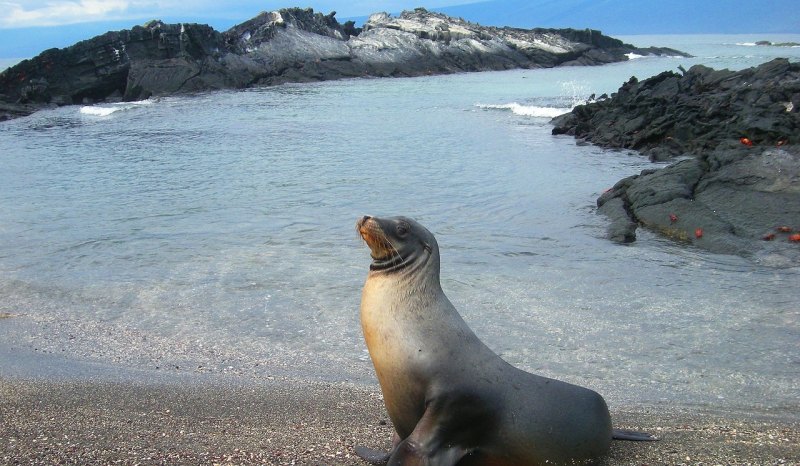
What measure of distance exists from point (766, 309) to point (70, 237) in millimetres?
8098

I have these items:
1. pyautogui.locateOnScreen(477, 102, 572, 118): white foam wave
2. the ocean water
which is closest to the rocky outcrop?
the ocean water

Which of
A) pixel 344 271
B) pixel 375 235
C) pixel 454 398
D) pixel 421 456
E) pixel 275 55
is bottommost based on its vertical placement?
pixel 344 271

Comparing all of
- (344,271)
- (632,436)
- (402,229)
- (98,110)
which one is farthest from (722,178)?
(98,110)

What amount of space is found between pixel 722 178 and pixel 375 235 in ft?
26.7

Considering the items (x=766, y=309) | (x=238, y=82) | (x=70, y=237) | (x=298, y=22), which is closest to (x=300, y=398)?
(x=766, y=309)

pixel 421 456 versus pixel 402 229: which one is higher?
pixel 402 229

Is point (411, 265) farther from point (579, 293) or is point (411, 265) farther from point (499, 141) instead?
point (499, 141)

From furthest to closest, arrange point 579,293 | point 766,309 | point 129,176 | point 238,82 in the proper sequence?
point 238,82 → point 129,176 → point 579,293 → point 766,309

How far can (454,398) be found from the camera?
338 cm

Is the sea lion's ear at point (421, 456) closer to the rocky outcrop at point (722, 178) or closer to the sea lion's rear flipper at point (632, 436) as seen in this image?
the sea lion's rear flipper at point (632, 436)

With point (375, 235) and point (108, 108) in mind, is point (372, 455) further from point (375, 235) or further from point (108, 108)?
point (108, 108)

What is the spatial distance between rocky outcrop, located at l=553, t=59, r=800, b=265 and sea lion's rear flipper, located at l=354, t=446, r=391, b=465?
6.44 meters

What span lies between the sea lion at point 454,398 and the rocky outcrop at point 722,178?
19.9 ft

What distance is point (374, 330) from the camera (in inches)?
142
